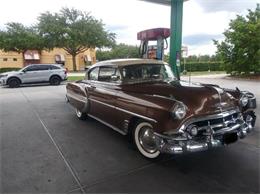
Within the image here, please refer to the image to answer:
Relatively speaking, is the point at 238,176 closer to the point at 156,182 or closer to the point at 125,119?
the point at 156,182

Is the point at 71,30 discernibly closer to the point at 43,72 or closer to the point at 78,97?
the point at 43,72

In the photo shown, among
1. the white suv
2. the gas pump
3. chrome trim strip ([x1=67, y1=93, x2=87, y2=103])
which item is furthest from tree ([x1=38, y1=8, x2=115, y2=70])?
chrome trim strip ([x1=67, y1=93, x2=87, y2=103])

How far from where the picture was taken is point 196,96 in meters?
3.28

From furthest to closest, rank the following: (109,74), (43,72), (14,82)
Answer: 1. (43,72)
2. (14,82)
3. (109,74)

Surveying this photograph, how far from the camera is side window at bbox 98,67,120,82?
168 inches

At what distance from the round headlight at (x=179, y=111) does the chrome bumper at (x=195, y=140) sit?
0.21m

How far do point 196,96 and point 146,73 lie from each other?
1.38m

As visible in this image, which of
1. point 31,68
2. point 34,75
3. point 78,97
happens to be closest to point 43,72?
point 34,75

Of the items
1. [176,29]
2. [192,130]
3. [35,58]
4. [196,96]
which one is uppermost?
[176,29]

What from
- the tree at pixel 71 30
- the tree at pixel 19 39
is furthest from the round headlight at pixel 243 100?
the tree at pixel 19 39

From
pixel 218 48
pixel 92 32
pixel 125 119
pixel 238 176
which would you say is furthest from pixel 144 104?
pixel 92 32

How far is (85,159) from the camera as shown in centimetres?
354

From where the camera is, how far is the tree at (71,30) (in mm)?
28219

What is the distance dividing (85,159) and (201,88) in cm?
214
